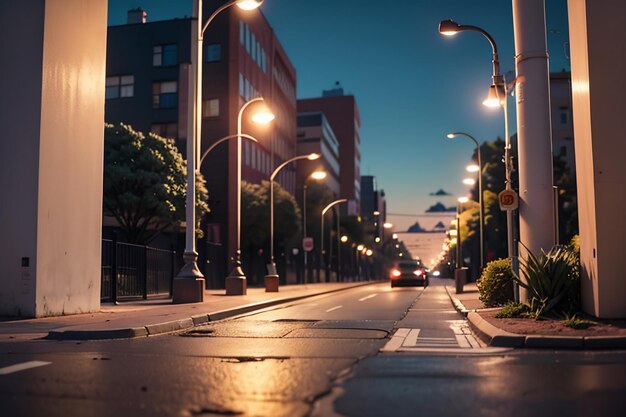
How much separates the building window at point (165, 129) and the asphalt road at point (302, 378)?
39.8 metres

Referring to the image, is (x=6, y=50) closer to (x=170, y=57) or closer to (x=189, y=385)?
(x=189, y=385)

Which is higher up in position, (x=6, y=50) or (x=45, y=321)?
(x=6, y=50)

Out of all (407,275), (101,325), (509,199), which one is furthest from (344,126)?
(101,325)

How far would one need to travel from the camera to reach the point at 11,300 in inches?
556

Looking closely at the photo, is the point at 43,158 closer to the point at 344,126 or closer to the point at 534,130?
the point at 534,130

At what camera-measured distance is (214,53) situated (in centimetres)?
5006

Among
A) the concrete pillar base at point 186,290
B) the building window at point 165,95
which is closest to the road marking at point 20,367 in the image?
the concrete pillar base at point 186,290

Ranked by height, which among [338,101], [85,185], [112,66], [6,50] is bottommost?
[85,185]

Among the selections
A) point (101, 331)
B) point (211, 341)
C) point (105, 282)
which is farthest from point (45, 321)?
point (105, 282)

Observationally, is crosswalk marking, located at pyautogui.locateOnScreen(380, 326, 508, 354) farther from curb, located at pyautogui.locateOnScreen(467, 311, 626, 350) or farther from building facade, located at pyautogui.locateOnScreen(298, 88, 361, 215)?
building facade, located at pyautogui.locateOnScreen(298, 88, 361, 215)

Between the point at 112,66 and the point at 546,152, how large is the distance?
4292 cm

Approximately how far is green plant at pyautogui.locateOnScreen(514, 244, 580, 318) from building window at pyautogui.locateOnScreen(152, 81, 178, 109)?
1596 inches

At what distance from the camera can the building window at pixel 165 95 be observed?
49156 millimetres

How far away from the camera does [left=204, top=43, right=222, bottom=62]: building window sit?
164 feet
